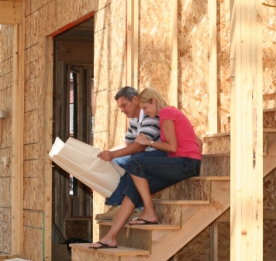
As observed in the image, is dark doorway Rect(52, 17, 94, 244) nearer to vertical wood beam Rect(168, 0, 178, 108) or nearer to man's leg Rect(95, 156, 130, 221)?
vertical wood beam Rect(168, 0, 178, 108)

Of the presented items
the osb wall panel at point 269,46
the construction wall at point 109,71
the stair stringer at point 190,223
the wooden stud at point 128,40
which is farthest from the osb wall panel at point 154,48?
the stair stringer at point 190,223

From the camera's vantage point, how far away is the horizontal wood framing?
33.7ft

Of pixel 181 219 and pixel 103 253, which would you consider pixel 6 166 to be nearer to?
pixel 103 253

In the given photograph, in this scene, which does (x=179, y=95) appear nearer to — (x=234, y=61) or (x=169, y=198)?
(x=169, y=198)

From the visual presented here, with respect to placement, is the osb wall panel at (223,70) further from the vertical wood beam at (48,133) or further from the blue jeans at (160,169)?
the vertical wood beam at (48,133)

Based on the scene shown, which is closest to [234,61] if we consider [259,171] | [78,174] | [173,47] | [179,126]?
[259,171]

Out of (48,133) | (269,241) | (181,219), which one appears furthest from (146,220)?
(48,133)

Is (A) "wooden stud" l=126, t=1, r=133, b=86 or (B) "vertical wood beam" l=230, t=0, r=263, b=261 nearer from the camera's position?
(B) "vertical wood beam" l=230, t=0, r=263, b=261

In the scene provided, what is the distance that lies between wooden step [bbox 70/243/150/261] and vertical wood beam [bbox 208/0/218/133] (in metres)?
1.59

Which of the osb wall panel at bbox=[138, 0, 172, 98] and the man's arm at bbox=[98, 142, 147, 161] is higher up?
the osb wall panel at bbox=[138, 0, 172, 98]

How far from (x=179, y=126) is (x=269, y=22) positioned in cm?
152

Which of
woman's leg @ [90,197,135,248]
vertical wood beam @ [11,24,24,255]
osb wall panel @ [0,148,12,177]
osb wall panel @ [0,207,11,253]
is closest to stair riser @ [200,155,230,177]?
woman's leg @ [90,197,135,248]

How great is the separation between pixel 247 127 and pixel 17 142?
19.9 ft

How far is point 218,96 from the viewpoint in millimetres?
7270
